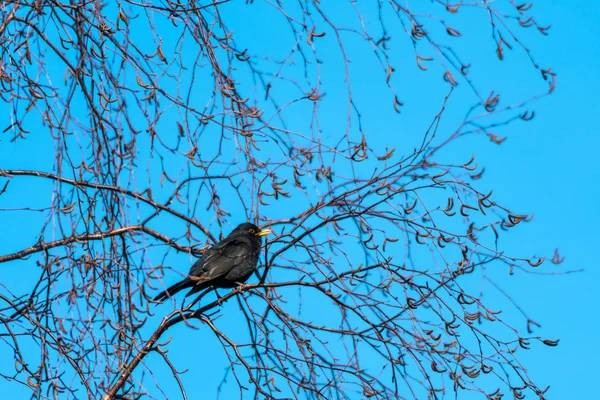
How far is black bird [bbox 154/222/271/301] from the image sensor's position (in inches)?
201

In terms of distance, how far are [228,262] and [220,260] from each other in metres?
0.08

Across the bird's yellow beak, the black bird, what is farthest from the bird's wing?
the bird's yellow beak

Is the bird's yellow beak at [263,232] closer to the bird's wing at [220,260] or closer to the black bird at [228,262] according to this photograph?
the black bird at [228,262]

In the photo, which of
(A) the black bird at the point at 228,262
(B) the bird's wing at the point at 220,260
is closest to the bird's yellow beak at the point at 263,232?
(A) the black bird at the point at 228,262

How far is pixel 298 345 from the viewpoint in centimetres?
385

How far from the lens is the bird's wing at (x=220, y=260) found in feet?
16.9

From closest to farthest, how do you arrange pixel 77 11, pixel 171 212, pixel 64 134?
pixel 64 134 → pixel 77 11 → pixel 171 212

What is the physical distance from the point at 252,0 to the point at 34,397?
2337 mm

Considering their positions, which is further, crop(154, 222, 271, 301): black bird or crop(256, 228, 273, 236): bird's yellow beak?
crop(154, 222, 271, 301): black bird

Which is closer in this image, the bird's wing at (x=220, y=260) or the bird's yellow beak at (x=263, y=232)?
the bird's yellow beak at (x=263, y=232)

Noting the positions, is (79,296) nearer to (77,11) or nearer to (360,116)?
(77,11)

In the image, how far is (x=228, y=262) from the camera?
5270mm

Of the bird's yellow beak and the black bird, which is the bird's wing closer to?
the black bird

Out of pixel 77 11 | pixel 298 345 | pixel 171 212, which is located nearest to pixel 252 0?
pixel 77 11
